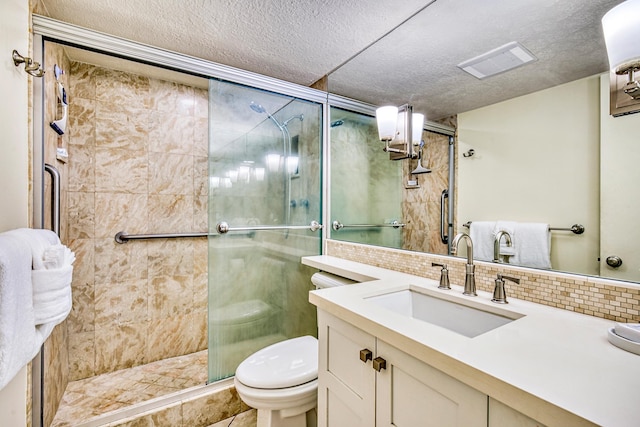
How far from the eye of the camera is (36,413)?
1.21 metres

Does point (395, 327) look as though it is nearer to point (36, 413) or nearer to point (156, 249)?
point (36, 413)

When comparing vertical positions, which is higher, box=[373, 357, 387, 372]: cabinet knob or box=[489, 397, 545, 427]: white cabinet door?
box=[489, 397, 545, 427]: white cabinet door

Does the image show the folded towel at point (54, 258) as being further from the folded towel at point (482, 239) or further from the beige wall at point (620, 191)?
the beige wall at point (620, 191)

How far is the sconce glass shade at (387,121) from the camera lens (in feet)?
4.92

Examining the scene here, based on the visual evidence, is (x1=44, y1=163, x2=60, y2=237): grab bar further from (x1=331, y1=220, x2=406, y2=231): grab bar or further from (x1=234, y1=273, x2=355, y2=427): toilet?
(x1=331, y1=220, x2=406, y2=231): grab bar

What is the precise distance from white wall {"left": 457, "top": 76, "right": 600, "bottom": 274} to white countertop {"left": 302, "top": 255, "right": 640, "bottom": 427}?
0.87ft

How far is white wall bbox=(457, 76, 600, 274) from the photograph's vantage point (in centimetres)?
84

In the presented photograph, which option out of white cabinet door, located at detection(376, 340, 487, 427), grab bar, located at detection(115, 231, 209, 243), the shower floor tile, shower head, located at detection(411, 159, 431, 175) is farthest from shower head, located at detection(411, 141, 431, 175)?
the shower floor tile

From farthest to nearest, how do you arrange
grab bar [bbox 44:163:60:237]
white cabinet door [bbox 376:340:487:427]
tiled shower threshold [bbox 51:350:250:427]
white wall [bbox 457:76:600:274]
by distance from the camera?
tiled shower threshold [bbox 51:350:250:427], grab bar [bbox 44:163:60:237], white wall [bbox 457:76:600:274], white cabinet door [bbox 376:340:487:427]

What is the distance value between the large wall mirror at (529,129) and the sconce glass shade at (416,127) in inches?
1.6

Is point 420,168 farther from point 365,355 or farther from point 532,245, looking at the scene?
point 365,355

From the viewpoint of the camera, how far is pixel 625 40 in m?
0.74

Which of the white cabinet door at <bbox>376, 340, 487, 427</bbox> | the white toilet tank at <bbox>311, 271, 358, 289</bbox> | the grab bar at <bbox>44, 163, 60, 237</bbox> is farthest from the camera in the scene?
the white toilet tank at <bbox>311, 271, 358, 289</bbox>

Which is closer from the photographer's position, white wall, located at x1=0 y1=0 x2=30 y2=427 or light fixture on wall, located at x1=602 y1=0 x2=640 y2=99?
light fixture on wall, located at x1=602 y1=0 x2=640 y2=99
